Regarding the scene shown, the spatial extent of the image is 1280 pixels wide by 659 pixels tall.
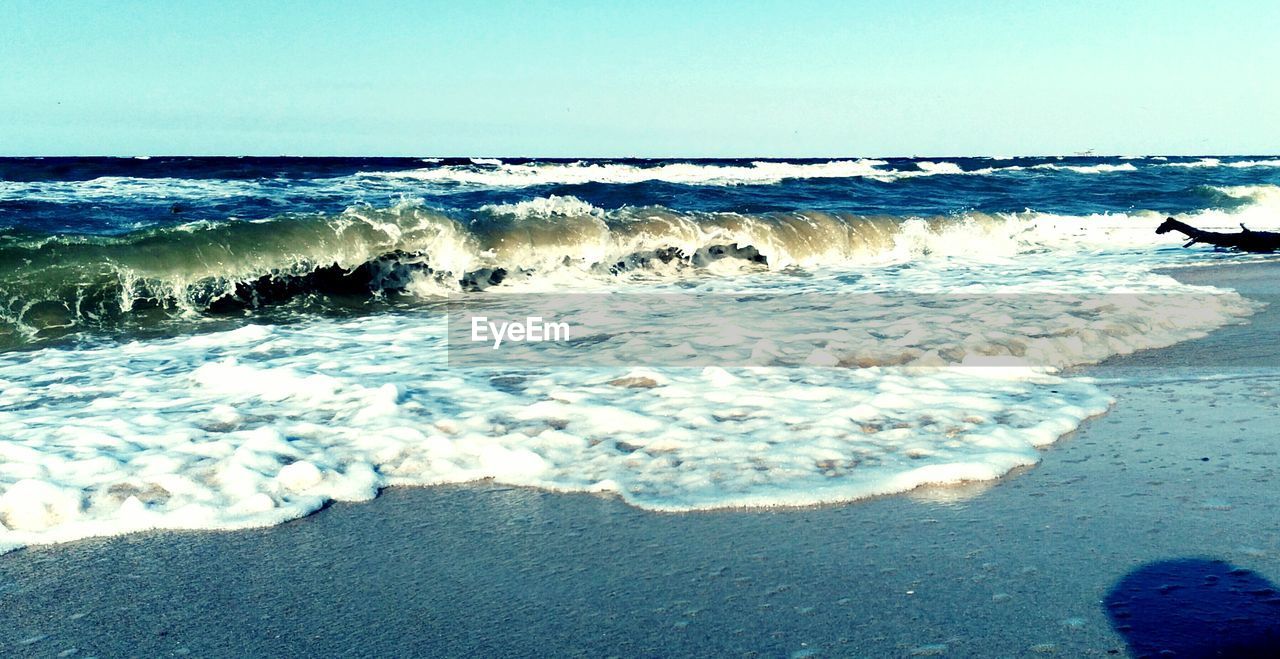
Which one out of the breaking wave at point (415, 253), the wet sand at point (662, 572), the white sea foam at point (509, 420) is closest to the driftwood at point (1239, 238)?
the breaking wave at point (415, 253)

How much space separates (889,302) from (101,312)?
6014 mm

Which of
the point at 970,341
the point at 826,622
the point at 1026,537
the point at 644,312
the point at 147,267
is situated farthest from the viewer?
the point at 147,267

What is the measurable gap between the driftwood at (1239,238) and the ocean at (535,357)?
39cm

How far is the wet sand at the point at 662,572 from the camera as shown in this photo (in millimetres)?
2096

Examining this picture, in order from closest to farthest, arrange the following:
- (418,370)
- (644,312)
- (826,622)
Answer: (826,622)
(418,370)
(644,312)

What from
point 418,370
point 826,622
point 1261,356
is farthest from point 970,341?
point 826,622

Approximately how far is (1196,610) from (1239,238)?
11.4 m

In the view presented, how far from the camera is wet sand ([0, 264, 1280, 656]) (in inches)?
82.5

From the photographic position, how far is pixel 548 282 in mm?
10039

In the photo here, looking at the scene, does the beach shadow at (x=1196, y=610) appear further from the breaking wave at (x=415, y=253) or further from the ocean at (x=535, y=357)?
the breaking wave at (x=415, y=253)

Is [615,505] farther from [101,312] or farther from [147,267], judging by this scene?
[147,267]

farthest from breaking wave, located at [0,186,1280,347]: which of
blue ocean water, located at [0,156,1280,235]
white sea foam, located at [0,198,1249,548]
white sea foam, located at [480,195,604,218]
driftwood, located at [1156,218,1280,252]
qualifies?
blue ocean water, located at [0,156,1280,235]

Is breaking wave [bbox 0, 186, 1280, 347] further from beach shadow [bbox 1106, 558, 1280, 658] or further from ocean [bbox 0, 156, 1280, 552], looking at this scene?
beach shadow [bbox 1106, 558, 1280, 658]

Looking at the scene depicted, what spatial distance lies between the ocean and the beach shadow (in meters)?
0.86
